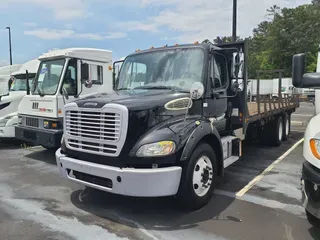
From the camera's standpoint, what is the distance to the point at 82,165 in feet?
14.4

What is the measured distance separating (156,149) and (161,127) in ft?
1.19

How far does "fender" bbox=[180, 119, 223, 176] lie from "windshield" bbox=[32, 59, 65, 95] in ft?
13.6

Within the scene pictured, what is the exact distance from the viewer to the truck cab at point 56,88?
286 inches

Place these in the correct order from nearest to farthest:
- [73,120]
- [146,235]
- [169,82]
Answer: [146,235], [73,120], [169,82]

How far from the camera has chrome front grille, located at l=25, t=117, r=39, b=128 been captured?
766 cm

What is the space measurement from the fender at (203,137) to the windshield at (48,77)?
4.14 meters

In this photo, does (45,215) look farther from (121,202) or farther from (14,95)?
(14,95)

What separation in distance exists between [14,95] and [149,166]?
24.4 feet

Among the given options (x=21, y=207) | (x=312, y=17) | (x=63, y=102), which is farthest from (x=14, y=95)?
(x=312, y=17)

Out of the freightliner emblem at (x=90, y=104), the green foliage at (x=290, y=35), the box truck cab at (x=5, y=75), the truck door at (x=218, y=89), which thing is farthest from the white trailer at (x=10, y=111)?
the green foliage at (x=290, y=35)

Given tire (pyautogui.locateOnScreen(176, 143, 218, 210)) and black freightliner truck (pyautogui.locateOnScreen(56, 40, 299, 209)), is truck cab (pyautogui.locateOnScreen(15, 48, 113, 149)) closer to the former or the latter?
black freightliner truck (pyautogui.locateOnScreen(56, 40, 299, 209))

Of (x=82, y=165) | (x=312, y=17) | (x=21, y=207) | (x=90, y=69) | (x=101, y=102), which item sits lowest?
(x=21, y=207)

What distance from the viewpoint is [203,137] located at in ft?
15.3

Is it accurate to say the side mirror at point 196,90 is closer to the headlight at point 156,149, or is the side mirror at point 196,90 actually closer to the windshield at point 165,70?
the windshield at point 165,70
